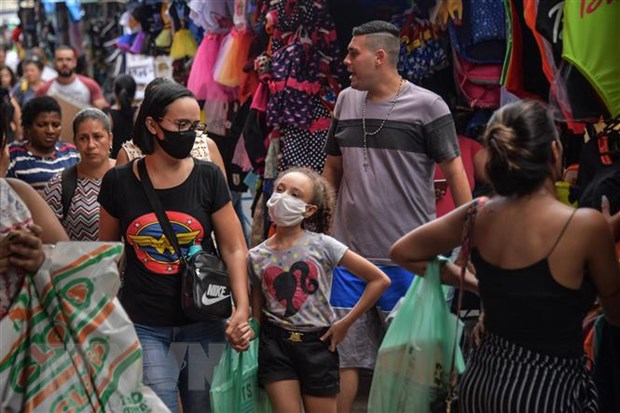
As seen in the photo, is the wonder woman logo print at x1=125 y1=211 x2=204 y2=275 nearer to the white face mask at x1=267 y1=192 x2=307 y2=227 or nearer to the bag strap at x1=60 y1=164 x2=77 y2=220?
the white face mask at x1=267 y1=192 x2=307 y2=227

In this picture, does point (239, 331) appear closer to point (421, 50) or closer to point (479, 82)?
point (479, 82)

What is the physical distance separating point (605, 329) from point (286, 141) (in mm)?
4485

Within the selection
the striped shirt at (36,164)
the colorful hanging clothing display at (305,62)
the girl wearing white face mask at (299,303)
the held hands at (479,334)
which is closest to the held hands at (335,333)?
the girl wearing white face mask at (299,303)

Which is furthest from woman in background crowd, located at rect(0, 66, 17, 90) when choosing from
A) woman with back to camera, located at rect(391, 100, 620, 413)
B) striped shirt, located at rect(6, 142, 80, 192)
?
woman with back to camera, located at rect(391, 100, 620, 413)

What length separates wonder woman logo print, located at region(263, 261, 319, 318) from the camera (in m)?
5.46

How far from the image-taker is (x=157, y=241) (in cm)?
514

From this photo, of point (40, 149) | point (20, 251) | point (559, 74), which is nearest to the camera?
point (20, 251)

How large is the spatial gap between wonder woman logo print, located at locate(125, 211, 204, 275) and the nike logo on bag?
0.64 ft

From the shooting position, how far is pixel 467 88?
24.7 ft

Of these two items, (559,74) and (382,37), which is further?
(382,37)

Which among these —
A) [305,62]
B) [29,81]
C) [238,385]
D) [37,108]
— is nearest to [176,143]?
[238,385]

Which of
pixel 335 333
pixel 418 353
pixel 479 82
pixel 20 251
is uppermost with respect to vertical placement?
pixel 20 251

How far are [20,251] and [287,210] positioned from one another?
5.77 ft

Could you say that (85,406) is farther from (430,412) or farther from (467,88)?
(467,88)
